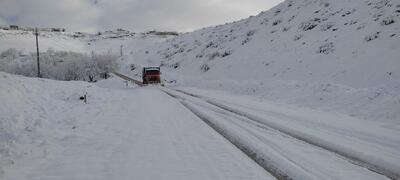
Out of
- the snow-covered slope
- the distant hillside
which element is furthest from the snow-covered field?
the snow-covered slope

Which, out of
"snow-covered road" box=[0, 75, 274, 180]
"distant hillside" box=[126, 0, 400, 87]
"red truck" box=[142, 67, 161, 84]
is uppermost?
"distant hillside" box=[126, 0, 400, 87]

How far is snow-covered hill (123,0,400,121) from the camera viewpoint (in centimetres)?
1731

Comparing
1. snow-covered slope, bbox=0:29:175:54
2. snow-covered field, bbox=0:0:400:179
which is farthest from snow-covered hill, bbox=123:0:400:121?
snow-covered slope, bbox=0:29:175:54

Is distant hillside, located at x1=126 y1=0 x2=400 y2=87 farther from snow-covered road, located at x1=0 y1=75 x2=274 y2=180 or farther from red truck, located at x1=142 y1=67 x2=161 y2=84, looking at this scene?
snow-covered road, located at x1=0 y1=75 x2=274 y2=180

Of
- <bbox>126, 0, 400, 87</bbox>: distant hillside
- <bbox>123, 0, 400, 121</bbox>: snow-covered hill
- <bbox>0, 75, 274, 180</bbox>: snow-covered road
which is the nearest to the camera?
<bbox>0, 75, 274, 180</bbox>: snow-covered road

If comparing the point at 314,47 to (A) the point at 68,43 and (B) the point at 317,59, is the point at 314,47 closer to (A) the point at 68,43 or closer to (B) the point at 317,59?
(B) the point at 317,59

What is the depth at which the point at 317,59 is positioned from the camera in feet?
89.9

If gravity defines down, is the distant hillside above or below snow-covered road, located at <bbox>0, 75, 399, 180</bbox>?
above

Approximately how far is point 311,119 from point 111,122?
7196 millimetres

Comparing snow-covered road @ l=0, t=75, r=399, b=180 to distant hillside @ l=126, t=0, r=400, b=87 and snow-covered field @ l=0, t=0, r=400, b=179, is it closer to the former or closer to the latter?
snow-covered field @ l=0, t=0, r=400, b=179

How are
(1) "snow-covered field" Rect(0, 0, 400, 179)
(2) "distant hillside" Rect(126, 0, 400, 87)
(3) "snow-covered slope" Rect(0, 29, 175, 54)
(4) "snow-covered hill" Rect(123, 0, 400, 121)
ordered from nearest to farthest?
(1) "snow-covered field" Rect(0, 0, 400, 179) → (4) "snow-covered hill" Rect(123, 0, 400, 121) → (2) "distant hillside" Rect(126, 0, 400, 87) → (3) "snow-covered slope" Rect(0, 29, 175, 54)

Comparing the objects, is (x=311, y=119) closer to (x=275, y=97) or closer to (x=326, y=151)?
(x=326, y=151)

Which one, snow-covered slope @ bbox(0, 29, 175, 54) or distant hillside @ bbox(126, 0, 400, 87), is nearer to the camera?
distant hillside @ bbox(126, 0, 400, 87)

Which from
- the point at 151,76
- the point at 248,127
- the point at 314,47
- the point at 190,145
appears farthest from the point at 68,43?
the point at 190,145
